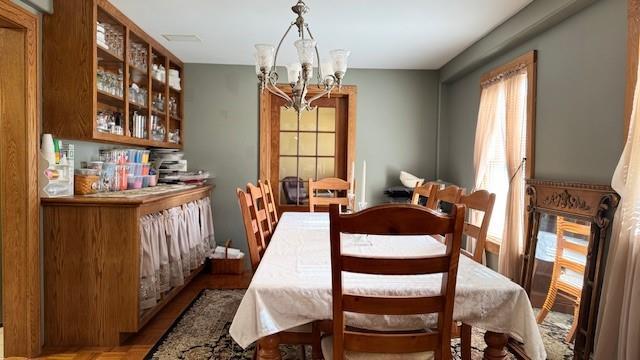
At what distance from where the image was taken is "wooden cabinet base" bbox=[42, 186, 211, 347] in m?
2.38

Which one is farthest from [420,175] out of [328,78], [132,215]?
[132,215]

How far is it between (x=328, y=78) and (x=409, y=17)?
0.92 metres

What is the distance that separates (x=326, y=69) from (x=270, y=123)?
193cm

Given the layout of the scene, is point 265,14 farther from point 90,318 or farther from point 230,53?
point 90,318

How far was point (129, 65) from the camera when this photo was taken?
3.11 metres

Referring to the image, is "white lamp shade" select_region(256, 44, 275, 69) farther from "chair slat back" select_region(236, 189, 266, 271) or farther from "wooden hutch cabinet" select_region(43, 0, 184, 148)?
"wooden hutch cabinet" select_region(43, 0, 184, 148)

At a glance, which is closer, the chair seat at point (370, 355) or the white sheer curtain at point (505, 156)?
the chair seat at point (370, 355)

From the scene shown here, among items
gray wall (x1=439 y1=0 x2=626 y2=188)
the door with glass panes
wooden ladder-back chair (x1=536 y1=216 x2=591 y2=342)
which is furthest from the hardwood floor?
gray wall (x1=439 y1=0 x2=626 y2=188)

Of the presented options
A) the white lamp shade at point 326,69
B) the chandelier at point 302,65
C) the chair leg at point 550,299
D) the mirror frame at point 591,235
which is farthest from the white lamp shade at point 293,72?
the chair leg at point 550,299

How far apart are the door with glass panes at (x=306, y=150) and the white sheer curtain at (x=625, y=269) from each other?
2907mm

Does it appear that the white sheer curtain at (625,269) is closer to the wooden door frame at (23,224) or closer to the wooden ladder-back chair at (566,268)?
the wooden ladder-back chair at (566,268)

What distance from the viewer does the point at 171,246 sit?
3.04 m

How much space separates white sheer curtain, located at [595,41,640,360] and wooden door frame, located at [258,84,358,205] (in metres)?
2.79

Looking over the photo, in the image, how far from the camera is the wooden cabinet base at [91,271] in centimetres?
238
